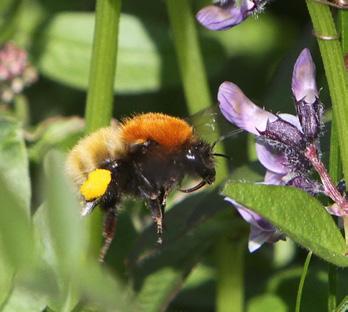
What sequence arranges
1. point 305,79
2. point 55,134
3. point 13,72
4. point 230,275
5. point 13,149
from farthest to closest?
point 13,72 → point 55,134 → point 230,275 → point 13,149 → point 305,79

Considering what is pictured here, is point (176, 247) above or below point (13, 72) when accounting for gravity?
below

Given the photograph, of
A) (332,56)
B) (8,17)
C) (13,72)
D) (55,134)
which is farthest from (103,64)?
(8,17)

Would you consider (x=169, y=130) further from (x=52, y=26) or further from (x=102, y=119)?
(x=52, y=26)

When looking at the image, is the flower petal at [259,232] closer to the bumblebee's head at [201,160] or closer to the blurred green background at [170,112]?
the bumblebee's head at [201,160]

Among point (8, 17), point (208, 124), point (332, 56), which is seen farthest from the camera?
point (8, 17)

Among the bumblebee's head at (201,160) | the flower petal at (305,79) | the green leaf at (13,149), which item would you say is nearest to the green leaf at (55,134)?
the green leaf at (13,149)

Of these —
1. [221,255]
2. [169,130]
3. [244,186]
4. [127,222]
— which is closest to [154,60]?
[127,222]

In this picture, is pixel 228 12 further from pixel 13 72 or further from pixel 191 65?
pixel 13 72
